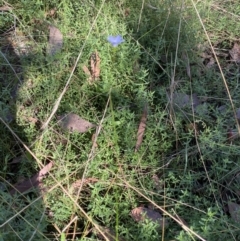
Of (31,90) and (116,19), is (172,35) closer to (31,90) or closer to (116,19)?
(116,19)

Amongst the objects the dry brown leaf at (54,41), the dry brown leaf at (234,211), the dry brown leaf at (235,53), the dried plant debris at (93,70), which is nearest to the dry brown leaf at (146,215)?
the dry brown leaf at (234,211)

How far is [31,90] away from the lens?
2010 mm

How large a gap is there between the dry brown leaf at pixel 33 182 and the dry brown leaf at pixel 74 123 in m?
0.18

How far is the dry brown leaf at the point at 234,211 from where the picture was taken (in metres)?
1.64

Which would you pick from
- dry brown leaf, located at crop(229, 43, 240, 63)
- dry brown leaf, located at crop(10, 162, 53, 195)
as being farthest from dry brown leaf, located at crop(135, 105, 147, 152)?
dry brown leaf, located at crop(229, 43, 240, 63)

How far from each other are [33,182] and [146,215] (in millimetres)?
435

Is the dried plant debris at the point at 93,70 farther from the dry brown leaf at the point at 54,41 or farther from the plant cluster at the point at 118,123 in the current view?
the dry brown leaf at the point at 54,41

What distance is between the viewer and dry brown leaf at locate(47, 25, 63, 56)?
7.00 feet

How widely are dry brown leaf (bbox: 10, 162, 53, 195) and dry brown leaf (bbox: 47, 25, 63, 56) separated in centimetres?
58

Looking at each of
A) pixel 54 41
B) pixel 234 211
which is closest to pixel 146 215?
pixel 234 211

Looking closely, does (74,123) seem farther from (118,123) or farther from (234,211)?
(234,211)

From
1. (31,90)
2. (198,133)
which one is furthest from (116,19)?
(198,133)

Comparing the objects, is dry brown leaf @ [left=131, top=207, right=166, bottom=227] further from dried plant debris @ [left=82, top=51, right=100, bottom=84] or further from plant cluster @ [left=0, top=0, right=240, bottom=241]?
dried plant debris @ [left=82, top=51, right=100, bottom=84]

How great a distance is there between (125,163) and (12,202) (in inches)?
17.6
